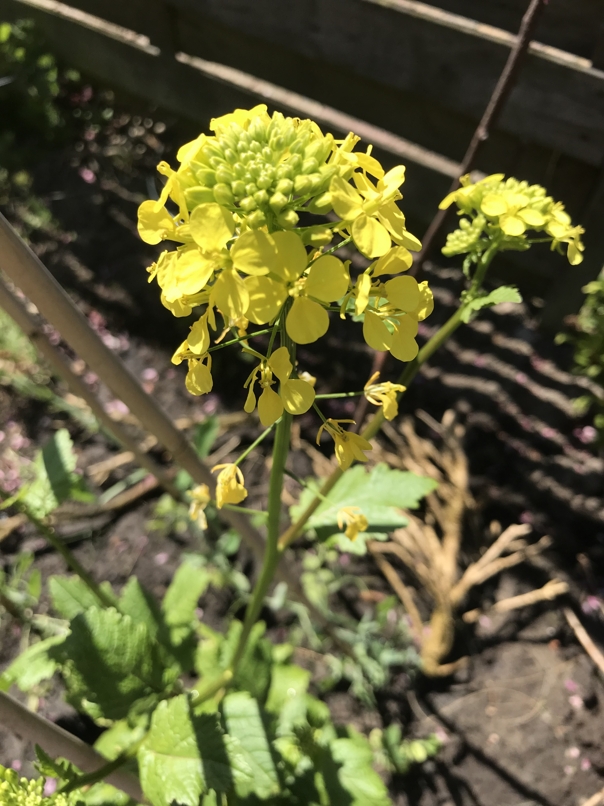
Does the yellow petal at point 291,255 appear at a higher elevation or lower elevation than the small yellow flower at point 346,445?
higher

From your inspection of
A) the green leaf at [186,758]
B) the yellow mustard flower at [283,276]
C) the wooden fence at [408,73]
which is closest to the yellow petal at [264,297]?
the yellow mustard flower at [283,276]

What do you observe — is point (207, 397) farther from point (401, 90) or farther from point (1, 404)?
point (401, 90)

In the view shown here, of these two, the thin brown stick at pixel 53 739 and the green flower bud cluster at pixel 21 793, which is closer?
the green flower bud cluster at pixel 21 793

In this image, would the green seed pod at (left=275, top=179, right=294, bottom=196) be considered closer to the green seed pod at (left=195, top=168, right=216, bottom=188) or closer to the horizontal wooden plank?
the green seed pod at (left=195, top=168, right=216, bottom=188)

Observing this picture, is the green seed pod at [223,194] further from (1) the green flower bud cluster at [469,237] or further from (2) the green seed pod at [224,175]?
(1) the green flower bud cluster at [469,237]

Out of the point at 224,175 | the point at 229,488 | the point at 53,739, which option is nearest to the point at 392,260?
the point at 224,175

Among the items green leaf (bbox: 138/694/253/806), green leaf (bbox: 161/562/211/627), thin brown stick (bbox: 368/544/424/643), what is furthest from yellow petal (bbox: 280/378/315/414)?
thin brown stick (bbox: 368/544/424/643)
